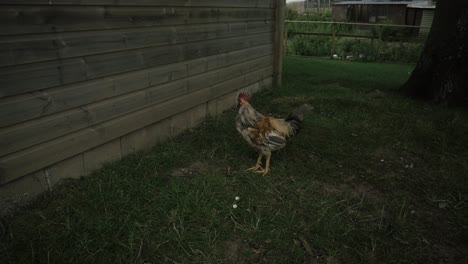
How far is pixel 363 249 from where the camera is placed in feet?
9.17

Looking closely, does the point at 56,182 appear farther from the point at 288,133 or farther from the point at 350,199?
the point at 350,199

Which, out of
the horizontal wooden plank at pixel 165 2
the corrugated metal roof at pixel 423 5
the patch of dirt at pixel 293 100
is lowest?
the patch of dirt at pixel 293 100

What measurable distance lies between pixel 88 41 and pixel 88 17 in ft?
0.71

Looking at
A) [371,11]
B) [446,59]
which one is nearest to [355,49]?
[446,59]

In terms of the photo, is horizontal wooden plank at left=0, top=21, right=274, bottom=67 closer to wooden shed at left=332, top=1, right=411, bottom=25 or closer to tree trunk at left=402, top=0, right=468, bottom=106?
tree trunk at left=402, top=0, right=468, bottom=106

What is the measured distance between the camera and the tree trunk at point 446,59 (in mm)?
6445

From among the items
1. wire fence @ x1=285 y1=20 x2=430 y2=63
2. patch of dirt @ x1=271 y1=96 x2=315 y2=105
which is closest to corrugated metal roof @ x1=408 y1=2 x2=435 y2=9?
wire fence @ x1=285 y1=20 x2=430 y2=63

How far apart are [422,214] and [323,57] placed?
515 inches

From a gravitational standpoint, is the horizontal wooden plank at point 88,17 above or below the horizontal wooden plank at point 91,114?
above

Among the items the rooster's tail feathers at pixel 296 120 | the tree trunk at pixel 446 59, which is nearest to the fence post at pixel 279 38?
the tree trunk at pixel 446 59

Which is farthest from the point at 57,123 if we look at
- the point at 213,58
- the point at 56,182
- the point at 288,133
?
the point at 213,58

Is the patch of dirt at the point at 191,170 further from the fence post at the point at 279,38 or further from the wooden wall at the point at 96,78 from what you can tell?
the fence post at the point at 279,38

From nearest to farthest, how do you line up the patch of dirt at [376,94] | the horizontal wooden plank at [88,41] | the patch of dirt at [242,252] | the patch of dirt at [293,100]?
the patch of dirt at [242,252]
the horizontal wooden plank at [88,41]
the patch of dirt at [293,100]
the patch of dirt at [376,94]

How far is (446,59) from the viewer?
6.63 meters
